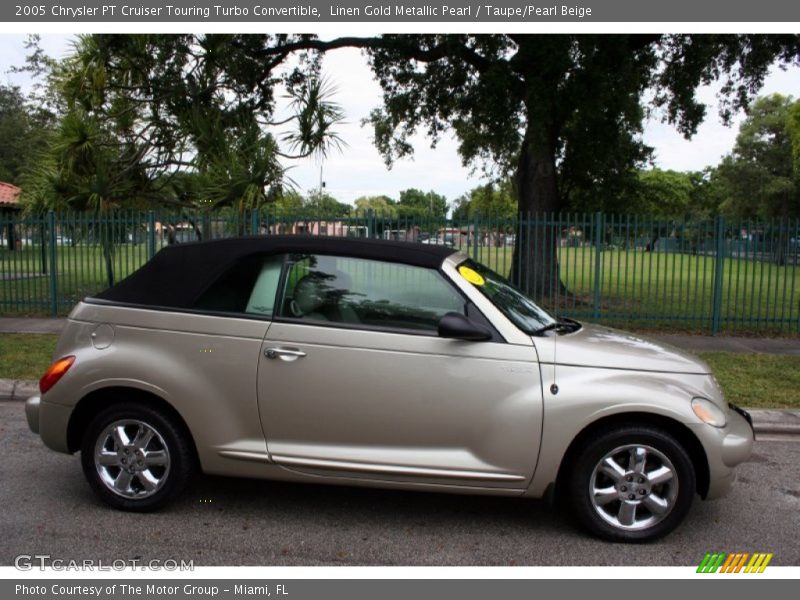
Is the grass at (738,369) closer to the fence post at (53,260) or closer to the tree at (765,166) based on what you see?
the fence post at (53,260)

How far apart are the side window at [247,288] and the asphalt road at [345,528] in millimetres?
1297

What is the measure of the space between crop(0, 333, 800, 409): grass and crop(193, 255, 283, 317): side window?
4557mm

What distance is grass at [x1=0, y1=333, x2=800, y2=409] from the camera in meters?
7.08

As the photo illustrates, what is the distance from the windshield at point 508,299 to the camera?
4074 millimetres

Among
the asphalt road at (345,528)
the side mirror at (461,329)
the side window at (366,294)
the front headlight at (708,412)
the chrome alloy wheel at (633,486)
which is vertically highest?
the side window at (366,294)

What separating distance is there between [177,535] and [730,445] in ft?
10.4

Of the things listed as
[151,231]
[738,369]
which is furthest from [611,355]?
[151,231]

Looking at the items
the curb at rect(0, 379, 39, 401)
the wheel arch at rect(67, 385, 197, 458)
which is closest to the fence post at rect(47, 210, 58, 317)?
the curb at rect(0, 379, 39, 401)

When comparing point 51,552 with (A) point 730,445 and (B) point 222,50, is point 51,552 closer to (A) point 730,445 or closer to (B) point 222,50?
(A) point 730,445

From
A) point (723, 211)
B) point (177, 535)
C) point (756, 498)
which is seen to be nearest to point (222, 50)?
point (177, 535)

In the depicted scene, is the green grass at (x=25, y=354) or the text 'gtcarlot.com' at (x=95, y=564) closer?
the text 'gtcarlot.com' at (x=95, y=564)

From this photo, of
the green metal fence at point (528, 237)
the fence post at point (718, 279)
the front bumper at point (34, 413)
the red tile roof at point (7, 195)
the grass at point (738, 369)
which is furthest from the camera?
the red tile roof at point (7, 195)

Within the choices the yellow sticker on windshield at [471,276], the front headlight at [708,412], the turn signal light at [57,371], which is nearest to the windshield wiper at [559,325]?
the yellow sticker on windshield at [471,276]

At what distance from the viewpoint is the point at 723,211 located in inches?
2138
